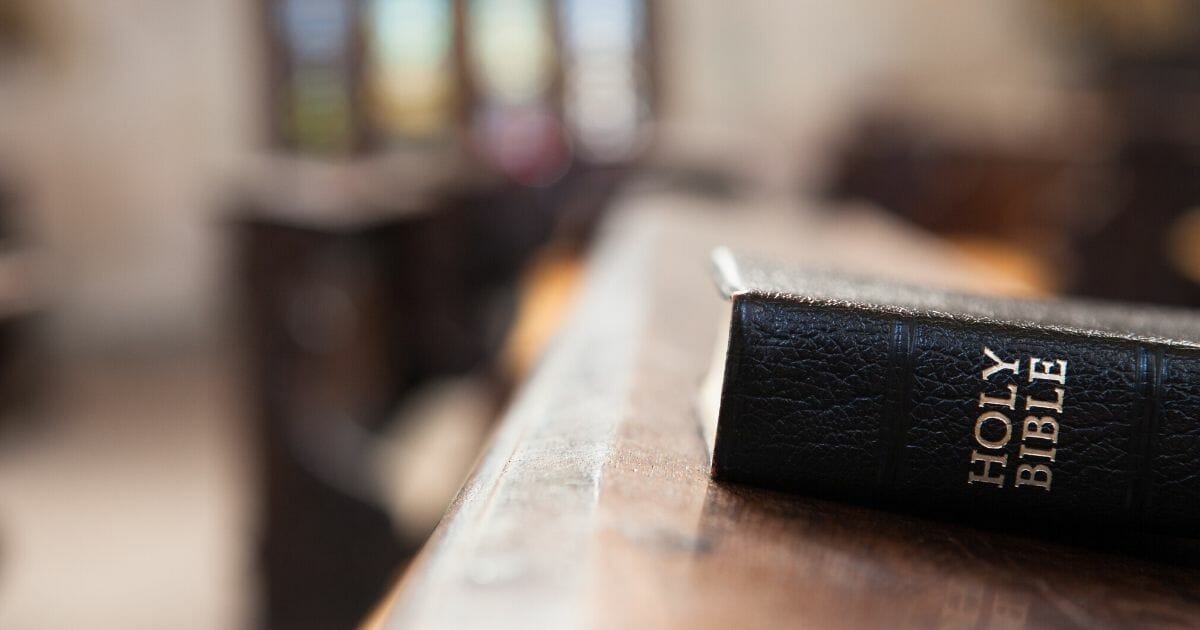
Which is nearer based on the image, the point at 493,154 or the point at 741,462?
the point at 741,462

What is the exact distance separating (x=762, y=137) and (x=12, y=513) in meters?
4.48

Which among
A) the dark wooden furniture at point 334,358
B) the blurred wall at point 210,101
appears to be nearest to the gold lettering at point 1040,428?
the dark wooden furniture at point 334,358

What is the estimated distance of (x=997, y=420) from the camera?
40cm

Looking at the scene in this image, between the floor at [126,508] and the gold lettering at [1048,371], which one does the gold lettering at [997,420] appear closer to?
the gold lettering at [1048,371]

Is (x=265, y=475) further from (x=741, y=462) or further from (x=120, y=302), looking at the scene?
(x=120, y=302)

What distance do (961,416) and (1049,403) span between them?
0.03m

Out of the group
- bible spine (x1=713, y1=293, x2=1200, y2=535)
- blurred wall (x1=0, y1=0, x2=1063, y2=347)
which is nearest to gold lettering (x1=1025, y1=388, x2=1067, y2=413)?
bible spine (x1=713, y1=293, x2=1200, y2=535)

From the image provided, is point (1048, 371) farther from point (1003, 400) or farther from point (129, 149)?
point (129, 149)

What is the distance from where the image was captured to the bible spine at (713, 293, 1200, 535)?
0.40m

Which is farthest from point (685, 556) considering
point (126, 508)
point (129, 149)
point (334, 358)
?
point (129, 149)

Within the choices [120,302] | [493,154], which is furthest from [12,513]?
[493,154]

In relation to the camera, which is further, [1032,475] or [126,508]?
[126,508]

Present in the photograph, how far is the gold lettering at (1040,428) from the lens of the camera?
0.40 meters

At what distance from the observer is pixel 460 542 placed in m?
0.31
